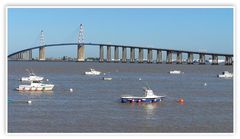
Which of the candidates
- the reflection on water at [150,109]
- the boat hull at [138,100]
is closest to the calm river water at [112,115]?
the reflection on water at [150,109]

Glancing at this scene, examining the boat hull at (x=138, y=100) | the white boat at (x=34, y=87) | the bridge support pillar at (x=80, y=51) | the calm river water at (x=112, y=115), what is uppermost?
the bridge support pillar at (x=80, y=51)

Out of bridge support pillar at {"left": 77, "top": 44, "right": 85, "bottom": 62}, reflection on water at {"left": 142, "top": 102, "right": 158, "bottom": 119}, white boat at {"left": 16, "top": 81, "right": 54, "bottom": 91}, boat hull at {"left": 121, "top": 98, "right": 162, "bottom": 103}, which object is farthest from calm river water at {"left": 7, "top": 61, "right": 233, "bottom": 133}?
bridge support pillar at {"left": 77, "top": 44, "right": 85, "bottom": 62}

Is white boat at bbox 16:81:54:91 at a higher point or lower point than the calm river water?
higher

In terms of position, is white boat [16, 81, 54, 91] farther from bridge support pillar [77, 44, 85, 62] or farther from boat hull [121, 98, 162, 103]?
bridge support pillar [77, 44, 85, 62]

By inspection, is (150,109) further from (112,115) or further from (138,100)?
(112,115)

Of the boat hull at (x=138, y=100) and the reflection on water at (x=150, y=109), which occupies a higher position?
the boat hull at (x=138, y=100)

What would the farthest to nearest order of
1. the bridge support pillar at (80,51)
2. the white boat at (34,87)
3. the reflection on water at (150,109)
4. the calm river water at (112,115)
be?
the bridge support pillar at (80,51), the white boat at (34,87), the reflection on water at (150,109), the calm river water at (112,115)

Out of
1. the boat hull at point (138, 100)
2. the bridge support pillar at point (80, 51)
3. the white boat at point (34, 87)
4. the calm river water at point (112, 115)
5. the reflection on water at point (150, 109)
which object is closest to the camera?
the calm river water at point (112, 115)

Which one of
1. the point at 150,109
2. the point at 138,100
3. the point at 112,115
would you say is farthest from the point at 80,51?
the point at 112,115

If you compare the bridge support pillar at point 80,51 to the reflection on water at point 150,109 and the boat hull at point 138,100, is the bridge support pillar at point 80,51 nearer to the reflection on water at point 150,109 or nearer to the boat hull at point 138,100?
the boat hull at point 138,100
